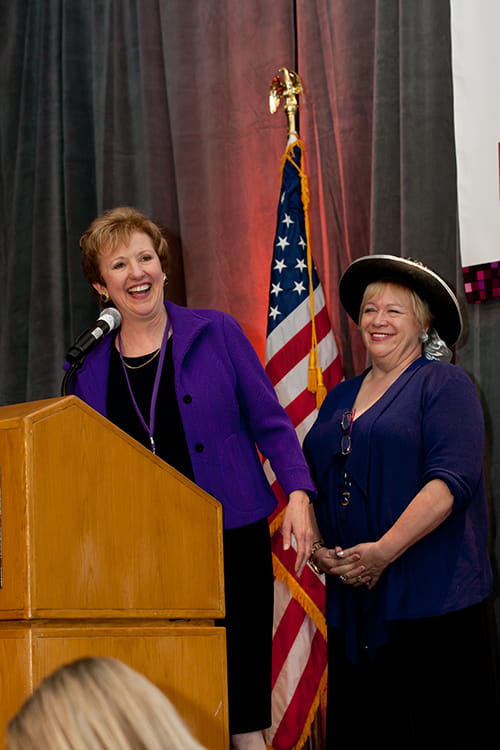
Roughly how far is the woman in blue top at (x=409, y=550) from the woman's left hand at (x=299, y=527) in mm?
288

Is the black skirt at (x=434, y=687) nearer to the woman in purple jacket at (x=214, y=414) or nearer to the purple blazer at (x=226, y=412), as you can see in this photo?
the woman in purple jacket at (x=214, y=414)

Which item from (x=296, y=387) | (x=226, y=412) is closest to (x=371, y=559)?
(x=226, y=412)

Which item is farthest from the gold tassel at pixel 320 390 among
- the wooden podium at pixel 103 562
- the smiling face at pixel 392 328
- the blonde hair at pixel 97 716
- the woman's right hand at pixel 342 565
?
the blonde hair at pixel 97 716

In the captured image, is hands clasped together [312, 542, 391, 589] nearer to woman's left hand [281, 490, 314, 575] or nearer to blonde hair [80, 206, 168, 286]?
woman's left hand [281, 490, 314, 575]

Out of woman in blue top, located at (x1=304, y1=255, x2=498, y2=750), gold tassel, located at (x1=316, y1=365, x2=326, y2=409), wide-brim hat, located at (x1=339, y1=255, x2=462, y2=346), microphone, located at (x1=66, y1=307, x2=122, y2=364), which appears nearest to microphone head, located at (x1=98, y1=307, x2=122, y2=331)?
microphone, located at (x1=66, y1=307, x2=122, y2=364)

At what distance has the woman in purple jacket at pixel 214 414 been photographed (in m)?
2.50

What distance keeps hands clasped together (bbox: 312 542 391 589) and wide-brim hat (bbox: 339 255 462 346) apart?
70cm

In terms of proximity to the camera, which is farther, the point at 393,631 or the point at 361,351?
the point at 361,351

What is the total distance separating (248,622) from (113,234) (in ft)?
3.57

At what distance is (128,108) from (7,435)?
308 cm

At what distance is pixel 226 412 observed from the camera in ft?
8.46

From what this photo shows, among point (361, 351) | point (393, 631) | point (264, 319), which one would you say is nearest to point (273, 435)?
point (393, 631)

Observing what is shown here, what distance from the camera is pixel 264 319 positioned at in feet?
13.8

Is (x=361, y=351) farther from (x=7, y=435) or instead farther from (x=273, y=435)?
(x=7, y=435)
